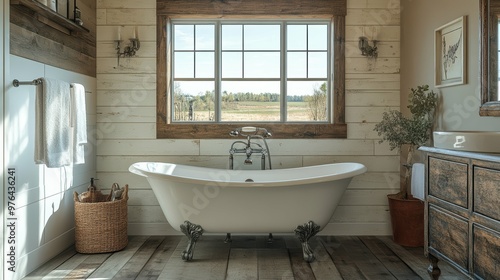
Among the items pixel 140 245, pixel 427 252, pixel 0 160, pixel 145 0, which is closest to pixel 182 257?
pixel 140 245

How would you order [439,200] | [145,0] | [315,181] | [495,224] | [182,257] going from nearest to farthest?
[495,224], [439,200], [315,181], [182,257], [145,0]

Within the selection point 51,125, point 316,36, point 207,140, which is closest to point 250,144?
point 207,140

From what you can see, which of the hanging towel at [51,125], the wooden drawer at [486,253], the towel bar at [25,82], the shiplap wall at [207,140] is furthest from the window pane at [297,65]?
the wooden drawer at [486,253]

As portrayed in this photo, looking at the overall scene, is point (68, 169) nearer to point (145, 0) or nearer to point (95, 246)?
point (95, 246)

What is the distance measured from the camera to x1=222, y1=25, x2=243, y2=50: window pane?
4.02 metres

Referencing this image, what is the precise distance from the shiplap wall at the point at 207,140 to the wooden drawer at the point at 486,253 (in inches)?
72.3

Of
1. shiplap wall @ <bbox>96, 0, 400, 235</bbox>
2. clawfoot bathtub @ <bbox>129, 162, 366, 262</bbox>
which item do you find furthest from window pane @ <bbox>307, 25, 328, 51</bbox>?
clawfoot bathtub @ <bbox>129, 162, 366, 262</bbox>

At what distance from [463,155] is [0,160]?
102 inches

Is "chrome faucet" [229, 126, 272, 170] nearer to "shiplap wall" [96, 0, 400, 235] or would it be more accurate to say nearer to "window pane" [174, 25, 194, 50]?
"shiplap wall" [96, 0, 400, 235]

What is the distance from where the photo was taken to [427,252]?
102 inches

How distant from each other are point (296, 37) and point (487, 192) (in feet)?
8.15

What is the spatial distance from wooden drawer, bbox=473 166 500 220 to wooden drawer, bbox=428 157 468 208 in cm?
9

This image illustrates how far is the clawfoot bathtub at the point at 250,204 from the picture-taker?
9.73 ft

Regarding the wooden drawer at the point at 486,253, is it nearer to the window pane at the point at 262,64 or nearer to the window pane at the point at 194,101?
the window pane at the point at 262,64
